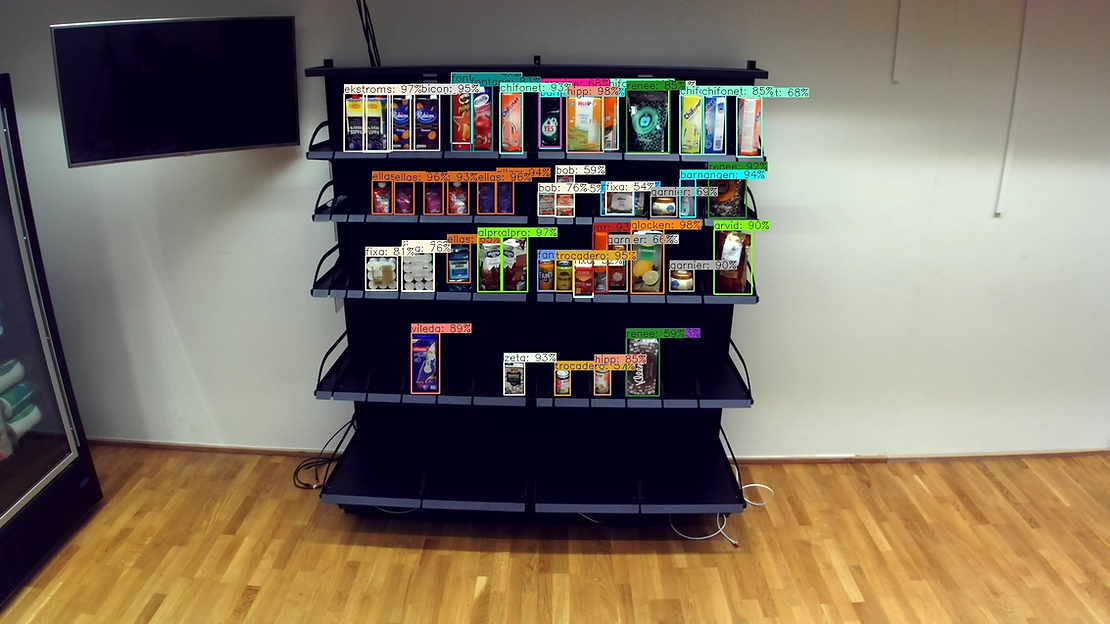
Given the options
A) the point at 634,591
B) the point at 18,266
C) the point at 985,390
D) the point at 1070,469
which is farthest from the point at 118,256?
the point at 1070,469

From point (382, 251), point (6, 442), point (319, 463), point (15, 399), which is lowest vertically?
point (319, 463)

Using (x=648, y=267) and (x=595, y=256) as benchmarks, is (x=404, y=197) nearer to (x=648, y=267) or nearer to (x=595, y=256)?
(x=595, y=256)

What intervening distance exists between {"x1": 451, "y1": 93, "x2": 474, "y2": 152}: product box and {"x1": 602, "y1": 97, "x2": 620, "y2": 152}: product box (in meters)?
0.47

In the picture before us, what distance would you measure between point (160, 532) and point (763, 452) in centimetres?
257

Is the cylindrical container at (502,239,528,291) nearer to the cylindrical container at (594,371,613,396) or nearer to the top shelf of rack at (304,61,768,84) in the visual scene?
the cylindrical container at (594,371,613,396)

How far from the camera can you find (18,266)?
9.81ft

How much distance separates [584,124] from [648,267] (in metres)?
0.56

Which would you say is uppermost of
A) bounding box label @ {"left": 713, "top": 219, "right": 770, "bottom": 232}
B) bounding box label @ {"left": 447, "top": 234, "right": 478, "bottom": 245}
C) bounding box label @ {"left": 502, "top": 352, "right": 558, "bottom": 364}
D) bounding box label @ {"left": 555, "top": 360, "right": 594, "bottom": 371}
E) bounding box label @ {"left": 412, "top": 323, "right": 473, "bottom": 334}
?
bounding box label @ {"left": 713, "top": 219, "right": 770, "bottom": 232}

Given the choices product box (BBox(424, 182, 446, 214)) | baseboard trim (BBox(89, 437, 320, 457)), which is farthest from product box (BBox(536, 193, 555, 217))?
baseboard trim (BBox(89, 437, 320, 457))

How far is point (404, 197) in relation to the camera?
2.91 metres

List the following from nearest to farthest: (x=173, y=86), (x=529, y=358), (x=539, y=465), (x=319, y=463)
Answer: (x=173, y=86)
(x=529, y=358)
(x=539, y=465)
(x=319, y=463)

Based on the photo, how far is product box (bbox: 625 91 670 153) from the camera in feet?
9.29

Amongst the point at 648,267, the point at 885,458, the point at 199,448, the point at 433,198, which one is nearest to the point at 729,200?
the point at 648,267

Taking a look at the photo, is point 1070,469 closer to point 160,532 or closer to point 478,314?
point 478,314
